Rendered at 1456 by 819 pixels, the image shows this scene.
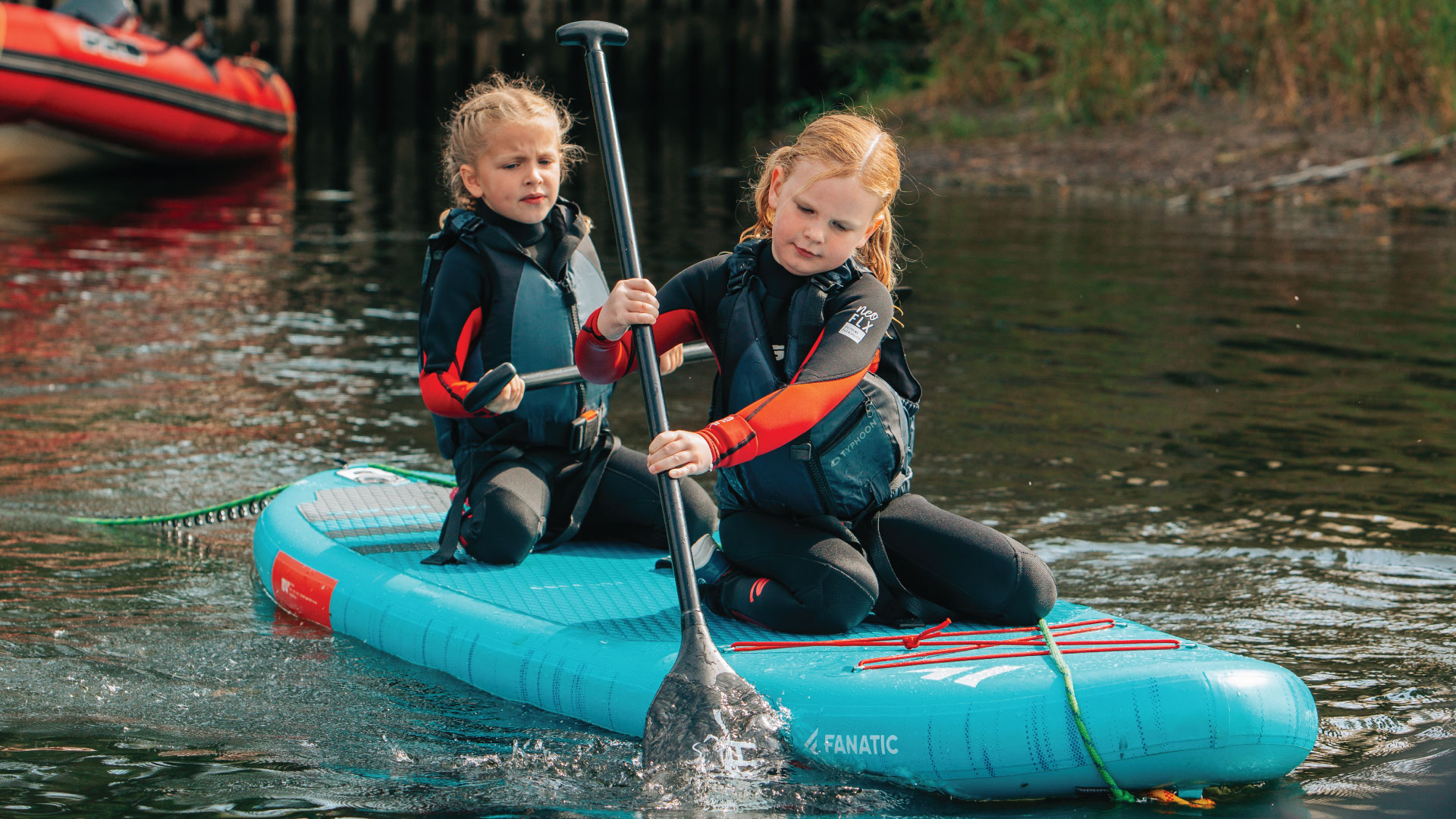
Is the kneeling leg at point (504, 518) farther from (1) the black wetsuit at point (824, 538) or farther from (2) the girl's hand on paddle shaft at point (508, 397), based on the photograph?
(1) the black wetsuit at point (824, 538)

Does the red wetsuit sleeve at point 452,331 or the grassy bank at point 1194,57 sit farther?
the grassy bank at point 1194,57

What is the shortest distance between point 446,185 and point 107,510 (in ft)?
4.80

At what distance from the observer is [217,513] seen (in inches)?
178

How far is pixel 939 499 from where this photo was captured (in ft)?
15.8

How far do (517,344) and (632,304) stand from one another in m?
0.76

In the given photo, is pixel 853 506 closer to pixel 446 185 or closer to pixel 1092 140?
pixel 446 185

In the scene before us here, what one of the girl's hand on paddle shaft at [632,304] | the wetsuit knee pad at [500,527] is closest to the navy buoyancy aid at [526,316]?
the wetsuit knee pad at [500,527]

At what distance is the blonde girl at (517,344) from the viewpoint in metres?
3.70

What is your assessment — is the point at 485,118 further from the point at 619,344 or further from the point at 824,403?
the point at 824,403

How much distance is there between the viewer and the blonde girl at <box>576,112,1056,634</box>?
10.1 ft

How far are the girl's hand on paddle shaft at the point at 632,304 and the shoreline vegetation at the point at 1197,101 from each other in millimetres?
9693

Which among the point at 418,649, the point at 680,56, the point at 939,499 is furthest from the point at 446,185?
the point at 680,56

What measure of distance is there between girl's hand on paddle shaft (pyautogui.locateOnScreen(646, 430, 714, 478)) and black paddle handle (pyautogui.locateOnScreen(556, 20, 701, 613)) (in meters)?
0.05

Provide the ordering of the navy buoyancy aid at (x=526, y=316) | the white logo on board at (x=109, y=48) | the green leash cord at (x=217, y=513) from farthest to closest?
the white logo on board at (x=109, y=48) → the green leash cord at (x=217, y=513) → the navy buoyancy aid at (x=526, y=316)
